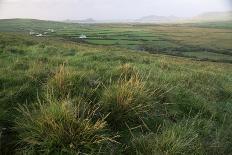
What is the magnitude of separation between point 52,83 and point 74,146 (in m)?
2.08

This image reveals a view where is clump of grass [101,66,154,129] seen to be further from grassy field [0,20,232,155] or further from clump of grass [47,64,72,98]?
clump of grass [47,64,72,98]

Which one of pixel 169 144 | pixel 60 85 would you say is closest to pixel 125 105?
pixel 169 144

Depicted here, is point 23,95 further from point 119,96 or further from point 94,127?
point 94,127

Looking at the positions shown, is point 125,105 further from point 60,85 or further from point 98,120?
point 60,85

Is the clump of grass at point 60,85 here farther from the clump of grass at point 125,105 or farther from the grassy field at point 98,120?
the clump of grass at point 125,105

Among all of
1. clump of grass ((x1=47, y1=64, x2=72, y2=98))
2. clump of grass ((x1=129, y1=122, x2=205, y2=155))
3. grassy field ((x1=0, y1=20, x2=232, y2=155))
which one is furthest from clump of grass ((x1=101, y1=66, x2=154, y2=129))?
clump of grass ((x1=47, y1=64, x2=72, y2=98))

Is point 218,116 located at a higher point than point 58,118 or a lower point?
A: lower

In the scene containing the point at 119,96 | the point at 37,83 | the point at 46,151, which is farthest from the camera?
the point at 37,83

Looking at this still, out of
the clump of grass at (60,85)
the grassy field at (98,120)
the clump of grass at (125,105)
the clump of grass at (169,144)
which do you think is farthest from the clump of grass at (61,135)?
the clump of grass at (60,85)

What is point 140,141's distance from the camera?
479cm

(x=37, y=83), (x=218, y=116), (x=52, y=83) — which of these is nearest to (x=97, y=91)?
(x=52, y=83)

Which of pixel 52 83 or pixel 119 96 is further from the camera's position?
pixel 52 83

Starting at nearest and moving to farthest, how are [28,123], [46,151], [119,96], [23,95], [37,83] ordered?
1. [46,151]
2. [28,123]
3. [119,96]
4. [23,95]
5. [37,83]

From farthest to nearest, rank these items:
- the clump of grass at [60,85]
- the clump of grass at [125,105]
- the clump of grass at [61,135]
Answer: the clump of grass at [60,85], the clump of grass at [125,105], the clump of grass at [61,135]
